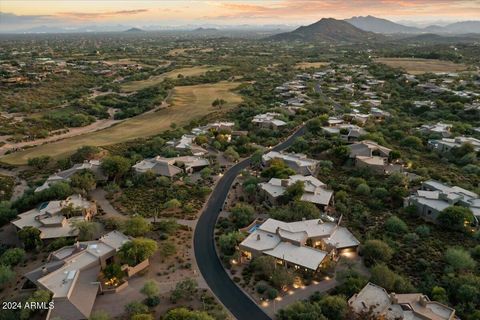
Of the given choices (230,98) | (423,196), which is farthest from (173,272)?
(230,98)

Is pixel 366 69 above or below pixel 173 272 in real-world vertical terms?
above

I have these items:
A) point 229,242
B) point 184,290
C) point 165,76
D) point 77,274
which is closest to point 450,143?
point 229,242

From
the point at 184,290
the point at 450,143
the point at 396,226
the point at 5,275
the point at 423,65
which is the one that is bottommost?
the point at 184,290

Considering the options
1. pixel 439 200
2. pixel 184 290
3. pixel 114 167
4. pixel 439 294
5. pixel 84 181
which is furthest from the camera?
pixel 114 167

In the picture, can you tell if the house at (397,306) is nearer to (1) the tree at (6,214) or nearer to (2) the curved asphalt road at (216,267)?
(2) the curved asphalt road at (216,267)

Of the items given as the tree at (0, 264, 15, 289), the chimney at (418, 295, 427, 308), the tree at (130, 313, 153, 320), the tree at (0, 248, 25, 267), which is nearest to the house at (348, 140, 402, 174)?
the chimney at (418, 295, 427, 308)

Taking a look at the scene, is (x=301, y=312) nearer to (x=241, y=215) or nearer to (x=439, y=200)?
(x=241, y=215)

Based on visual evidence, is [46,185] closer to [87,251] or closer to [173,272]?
[87,251]
